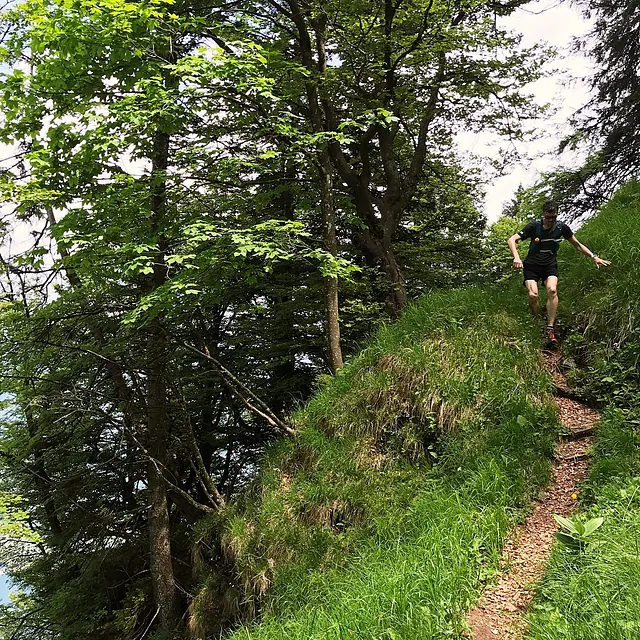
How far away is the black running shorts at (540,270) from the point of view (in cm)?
597

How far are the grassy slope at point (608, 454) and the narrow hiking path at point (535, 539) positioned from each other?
19cm

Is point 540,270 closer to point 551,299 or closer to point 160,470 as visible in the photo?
point 551,299

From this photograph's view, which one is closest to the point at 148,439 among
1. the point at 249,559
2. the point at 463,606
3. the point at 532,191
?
the point at 249,559

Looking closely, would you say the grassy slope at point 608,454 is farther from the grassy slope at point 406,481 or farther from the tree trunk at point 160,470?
the tree trunk at point 160,470

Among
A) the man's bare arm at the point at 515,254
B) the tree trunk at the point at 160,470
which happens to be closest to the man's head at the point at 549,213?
the man's bare arm at the point at 515,254

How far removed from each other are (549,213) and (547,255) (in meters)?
0.55

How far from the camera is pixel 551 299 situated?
19.1ft

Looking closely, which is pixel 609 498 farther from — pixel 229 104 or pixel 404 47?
pixel 404 47

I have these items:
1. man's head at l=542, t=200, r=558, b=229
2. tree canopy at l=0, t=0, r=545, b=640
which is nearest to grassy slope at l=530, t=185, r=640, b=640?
man's head at l=542, t=200, r=558, b=229

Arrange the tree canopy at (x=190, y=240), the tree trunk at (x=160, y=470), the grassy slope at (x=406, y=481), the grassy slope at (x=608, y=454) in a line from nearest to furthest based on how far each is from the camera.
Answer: the grassy slope at (x=608, y=454), the grassy slope at (x=406, y=481), the tree canopy at (x=190, y=240), the tree trunk at (x=160, y=470)

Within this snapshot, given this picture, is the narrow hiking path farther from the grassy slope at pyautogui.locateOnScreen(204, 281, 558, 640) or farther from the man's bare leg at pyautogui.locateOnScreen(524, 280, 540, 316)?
the man's bare leg at pyautogui.locateOnScreen(524, 280, 540, 316)

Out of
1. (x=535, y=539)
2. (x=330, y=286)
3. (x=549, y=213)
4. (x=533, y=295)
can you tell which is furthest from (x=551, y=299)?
(x=330, y=286)

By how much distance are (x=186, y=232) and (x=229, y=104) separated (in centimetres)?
272

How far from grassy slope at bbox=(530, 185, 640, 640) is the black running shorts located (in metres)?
0.61
